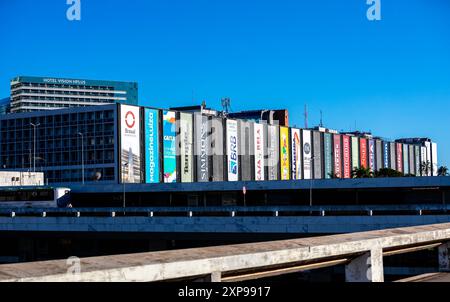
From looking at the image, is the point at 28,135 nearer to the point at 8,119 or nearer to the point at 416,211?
the point at 8,119

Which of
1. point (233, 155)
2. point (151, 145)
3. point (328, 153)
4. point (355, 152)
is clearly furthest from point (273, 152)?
point (355, 152)

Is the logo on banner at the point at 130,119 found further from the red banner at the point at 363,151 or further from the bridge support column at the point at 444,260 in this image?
the bridge support column at the point at 444,260

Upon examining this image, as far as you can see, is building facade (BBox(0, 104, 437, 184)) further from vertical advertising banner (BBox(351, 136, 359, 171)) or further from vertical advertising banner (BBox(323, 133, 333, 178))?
vertical advertising banner (BBox(351, 136, 359, 171))

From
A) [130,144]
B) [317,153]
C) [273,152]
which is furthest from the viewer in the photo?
[317,153]

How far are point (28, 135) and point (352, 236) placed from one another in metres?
133

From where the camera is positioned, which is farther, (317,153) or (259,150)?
(317,153)

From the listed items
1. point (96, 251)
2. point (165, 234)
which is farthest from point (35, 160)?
point (165, 234)

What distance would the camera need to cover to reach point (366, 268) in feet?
35.5

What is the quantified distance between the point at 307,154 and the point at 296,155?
243 inches

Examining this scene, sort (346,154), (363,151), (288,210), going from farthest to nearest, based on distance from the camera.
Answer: (363,151) < (346,154) < (288,210)

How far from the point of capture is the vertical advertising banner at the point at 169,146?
429 feet

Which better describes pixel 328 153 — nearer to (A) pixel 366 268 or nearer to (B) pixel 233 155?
(B) pixel 233 155

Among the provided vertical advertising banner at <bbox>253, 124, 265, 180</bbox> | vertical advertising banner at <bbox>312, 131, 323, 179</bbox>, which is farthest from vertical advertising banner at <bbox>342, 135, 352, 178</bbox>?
vertical advertising banner at <bbox>253, 124, 265, 180</bbox>

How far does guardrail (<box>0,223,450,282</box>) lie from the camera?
6.93 metres
